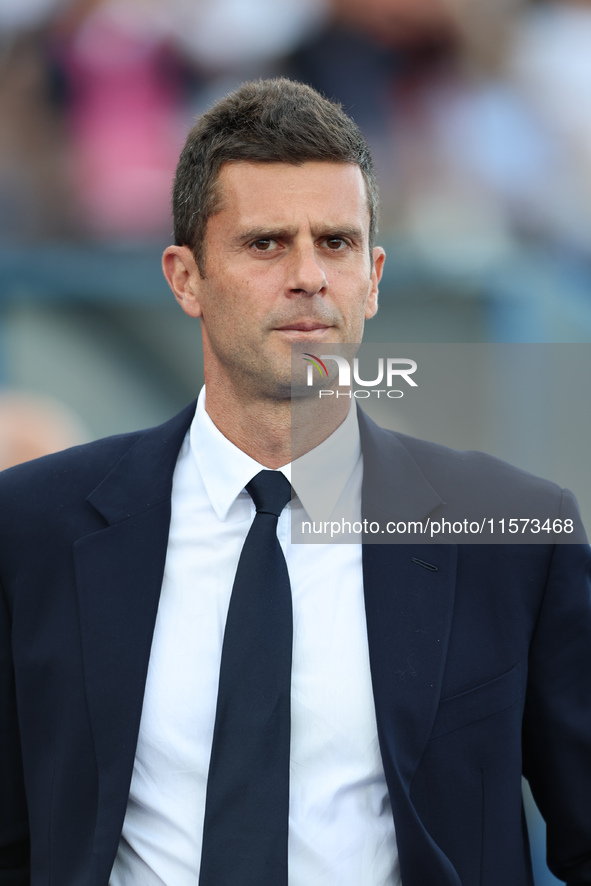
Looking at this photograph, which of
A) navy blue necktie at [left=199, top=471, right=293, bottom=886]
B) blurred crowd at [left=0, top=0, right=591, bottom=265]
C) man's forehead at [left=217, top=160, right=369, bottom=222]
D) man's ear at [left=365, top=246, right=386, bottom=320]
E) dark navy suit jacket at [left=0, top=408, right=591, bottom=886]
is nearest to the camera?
navy blue necktie at [left=199, top=471, right=293, bottom=886]

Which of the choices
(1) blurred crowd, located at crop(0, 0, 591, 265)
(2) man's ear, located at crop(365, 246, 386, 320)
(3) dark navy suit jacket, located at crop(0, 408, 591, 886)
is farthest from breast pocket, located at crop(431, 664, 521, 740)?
(1) blurred crowd, located at crop(0, 0, 591, 265)

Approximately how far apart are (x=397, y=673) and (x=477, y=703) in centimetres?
14

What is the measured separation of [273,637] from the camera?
5.20 feet

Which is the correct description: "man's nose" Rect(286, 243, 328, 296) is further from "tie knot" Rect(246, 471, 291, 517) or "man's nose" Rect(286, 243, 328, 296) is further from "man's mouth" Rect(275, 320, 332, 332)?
"tie knot" Rect(246, 471, 291, 517)

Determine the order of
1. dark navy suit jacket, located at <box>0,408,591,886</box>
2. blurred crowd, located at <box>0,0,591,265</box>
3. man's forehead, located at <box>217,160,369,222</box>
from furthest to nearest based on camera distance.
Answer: blurred crowd, located at <box>0,0,591,265</box> < man's forehead, located at <box>217,160,369,222</box> < dark navy suit jacket, located at <box>0,408,591,886</box>

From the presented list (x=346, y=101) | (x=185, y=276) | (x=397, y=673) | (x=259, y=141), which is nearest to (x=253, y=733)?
(x=397, y=673)

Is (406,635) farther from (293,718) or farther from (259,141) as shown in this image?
(259,141)

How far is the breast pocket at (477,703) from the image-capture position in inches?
63.2

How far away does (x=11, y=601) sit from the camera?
1.70 meters

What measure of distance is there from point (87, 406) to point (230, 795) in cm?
285

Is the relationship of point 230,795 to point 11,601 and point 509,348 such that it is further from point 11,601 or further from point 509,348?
point 509,348

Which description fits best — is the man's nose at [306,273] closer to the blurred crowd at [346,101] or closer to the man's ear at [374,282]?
the man's ear at [374,282]

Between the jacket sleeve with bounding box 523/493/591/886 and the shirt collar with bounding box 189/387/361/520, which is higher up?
the shirt collar with bounding box 189/387/361/520

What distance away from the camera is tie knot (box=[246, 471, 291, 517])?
1.70m
